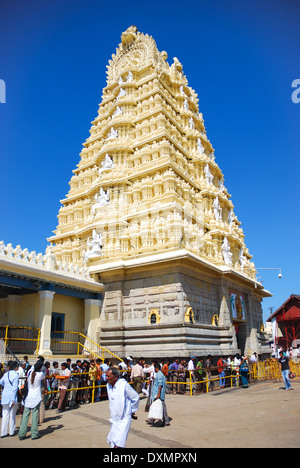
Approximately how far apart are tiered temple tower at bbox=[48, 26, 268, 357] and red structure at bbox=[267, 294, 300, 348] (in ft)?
47.0

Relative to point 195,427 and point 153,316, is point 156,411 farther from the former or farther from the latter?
point 153,316

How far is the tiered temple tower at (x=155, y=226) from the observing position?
67.1 ft

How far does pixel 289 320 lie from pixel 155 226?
32134 mm

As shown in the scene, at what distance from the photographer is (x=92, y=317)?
2217 cm

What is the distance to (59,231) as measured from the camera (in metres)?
30.9

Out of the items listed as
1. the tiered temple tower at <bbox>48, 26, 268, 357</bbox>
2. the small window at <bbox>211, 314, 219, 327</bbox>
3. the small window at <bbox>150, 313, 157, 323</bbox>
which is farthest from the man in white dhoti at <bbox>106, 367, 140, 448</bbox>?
the small window at <bbox>211, 314, 219, 327</bbox>

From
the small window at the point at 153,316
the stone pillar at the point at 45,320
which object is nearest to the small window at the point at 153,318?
the small window at the point at 153,316

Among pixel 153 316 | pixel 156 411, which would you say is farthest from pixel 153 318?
pixel 156 411

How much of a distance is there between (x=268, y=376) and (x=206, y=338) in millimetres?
5019

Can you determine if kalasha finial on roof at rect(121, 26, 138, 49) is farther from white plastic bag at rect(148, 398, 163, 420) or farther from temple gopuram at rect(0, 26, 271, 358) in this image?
white plastic bag at rect(148, 398, 163, 420)

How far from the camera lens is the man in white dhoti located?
566cm

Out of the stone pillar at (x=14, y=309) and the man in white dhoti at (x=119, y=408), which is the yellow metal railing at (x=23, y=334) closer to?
the stone pillar at (x=14, y=309)

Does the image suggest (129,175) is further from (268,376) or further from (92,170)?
(268,376)
